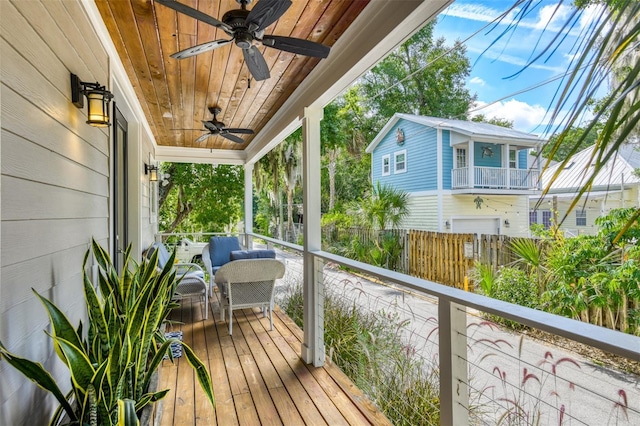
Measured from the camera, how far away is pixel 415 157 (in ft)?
25.5

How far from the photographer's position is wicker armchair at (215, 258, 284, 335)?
368 cm

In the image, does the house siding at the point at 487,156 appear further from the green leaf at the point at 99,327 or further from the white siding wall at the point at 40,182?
the green leaf at the point at 99,327

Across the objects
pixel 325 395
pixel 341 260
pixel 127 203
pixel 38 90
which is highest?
pixel 38 90

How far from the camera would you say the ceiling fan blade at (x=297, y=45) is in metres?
2.03

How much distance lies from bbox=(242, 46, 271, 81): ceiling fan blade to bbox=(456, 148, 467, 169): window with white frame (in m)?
5.54

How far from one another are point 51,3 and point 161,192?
9.34m

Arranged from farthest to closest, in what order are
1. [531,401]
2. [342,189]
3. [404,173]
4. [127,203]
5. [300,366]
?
[342,189]
[404,173]
[127,203]
[300,366]
[531,401]

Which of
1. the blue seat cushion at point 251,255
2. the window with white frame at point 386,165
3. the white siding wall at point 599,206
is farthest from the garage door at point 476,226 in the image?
the blue seat cushion at point 251,255

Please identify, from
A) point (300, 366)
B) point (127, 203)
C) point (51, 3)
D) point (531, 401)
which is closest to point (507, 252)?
point (531, 401)

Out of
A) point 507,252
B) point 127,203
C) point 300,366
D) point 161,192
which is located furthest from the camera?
point 161,192

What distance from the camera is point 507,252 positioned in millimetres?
4828

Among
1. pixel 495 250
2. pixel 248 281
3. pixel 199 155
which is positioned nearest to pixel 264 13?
pixel 248 281

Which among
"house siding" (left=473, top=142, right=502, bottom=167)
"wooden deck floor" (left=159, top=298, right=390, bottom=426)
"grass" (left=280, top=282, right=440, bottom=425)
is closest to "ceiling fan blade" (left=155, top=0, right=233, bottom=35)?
"grass" (left=280, top=282, right=440, bottom=425)

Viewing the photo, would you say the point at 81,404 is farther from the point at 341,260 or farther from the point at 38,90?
the point at 341,260
